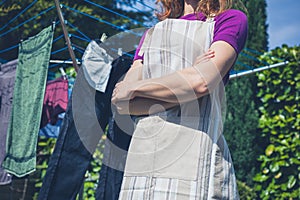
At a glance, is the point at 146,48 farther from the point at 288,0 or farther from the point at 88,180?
the point at 288,0

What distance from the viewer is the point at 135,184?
1019mm

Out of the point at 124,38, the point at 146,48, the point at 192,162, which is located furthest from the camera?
the point at 124,38

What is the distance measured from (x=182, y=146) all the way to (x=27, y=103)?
1963mm

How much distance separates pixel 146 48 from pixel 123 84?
110mm

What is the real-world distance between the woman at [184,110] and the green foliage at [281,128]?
3055 millimetres

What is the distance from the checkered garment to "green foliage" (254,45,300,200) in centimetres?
307

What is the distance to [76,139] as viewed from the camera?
2.46 metres

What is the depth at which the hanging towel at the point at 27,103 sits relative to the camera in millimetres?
2715

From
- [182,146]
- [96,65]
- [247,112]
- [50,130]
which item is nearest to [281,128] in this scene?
[247,112]

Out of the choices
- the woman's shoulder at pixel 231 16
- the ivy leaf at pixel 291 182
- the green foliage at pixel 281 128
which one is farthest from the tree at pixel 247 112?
the woman's shoulder at pixel 231 16

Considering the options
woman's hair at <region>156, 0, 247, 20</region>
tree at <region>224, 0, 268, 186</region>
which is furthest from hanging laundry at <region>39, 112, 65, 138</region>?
woman's hair at <region>156, 0, 247, 20</region>

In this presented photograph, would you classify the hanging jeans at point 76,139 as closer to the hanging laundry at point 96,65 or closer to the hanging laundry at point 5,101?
the hanging laundry at point 96,65

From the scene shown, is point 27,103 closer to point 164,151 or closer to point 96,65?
point 96,65

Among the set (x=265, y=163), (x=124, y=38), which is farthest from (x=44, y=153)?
(x=265, y=163)
